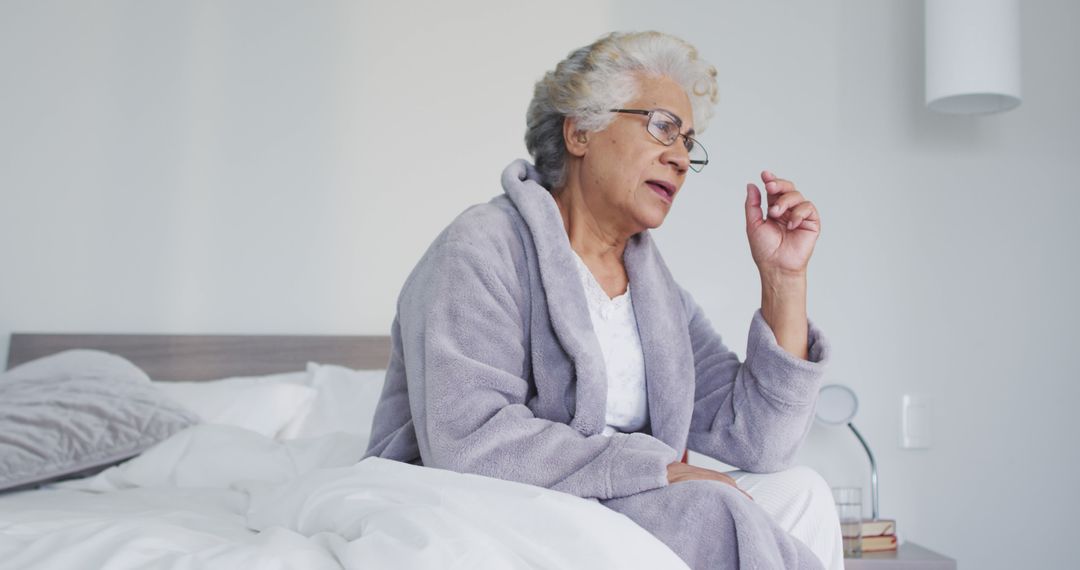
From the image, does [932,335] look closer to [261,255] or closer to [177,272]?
[261,255]

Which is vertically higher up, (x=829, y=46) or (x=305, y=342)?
(x=829, y=46)

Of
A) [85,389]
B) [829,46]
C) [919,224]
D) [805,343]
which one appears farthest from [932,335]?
[85,389]

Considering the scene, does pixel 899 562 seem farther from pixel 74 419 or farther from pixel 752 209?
pixel 74 419

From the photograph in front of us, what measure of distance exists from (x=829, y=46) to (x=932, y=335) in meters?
0.96

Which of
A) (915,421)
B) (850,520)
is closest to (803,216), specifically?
(850,520)

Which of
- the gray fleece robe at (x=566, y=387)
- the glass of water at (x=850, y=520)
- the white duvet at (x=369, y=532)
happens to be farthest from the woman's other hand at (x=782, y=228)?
the glass of water at (x=850, y=520)

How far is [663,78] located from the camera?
1.81 metres

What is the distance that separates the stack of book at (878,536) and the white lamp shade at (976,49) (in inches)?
47.6

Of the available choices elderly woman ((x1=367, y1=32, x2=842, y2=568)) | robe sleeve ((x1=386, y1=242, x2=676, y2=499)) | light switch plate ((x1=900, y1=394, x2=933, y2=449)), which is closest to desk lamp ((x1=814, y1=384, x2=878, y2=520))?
light switch plate ((x1=900, y1=394, x2=933, y2=449))

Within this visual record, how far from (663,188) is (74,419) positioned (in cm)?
129

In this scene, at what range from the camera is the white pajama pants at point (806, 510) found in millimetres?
1477

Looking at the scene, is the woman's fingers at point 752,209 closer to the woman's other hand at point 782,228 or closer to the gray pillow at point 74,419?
the woman's other hand at point 782,228

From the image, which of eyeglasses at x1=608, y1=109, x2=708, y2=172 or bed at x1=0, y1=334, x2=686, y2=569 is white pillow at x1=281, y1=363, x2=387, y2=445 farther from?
eyeglasses at x1=608, y1=109, x2=708, y2=172

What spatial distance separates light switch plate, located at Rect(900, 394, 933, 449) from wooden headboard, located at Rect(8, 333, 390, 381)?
5.21 feet
